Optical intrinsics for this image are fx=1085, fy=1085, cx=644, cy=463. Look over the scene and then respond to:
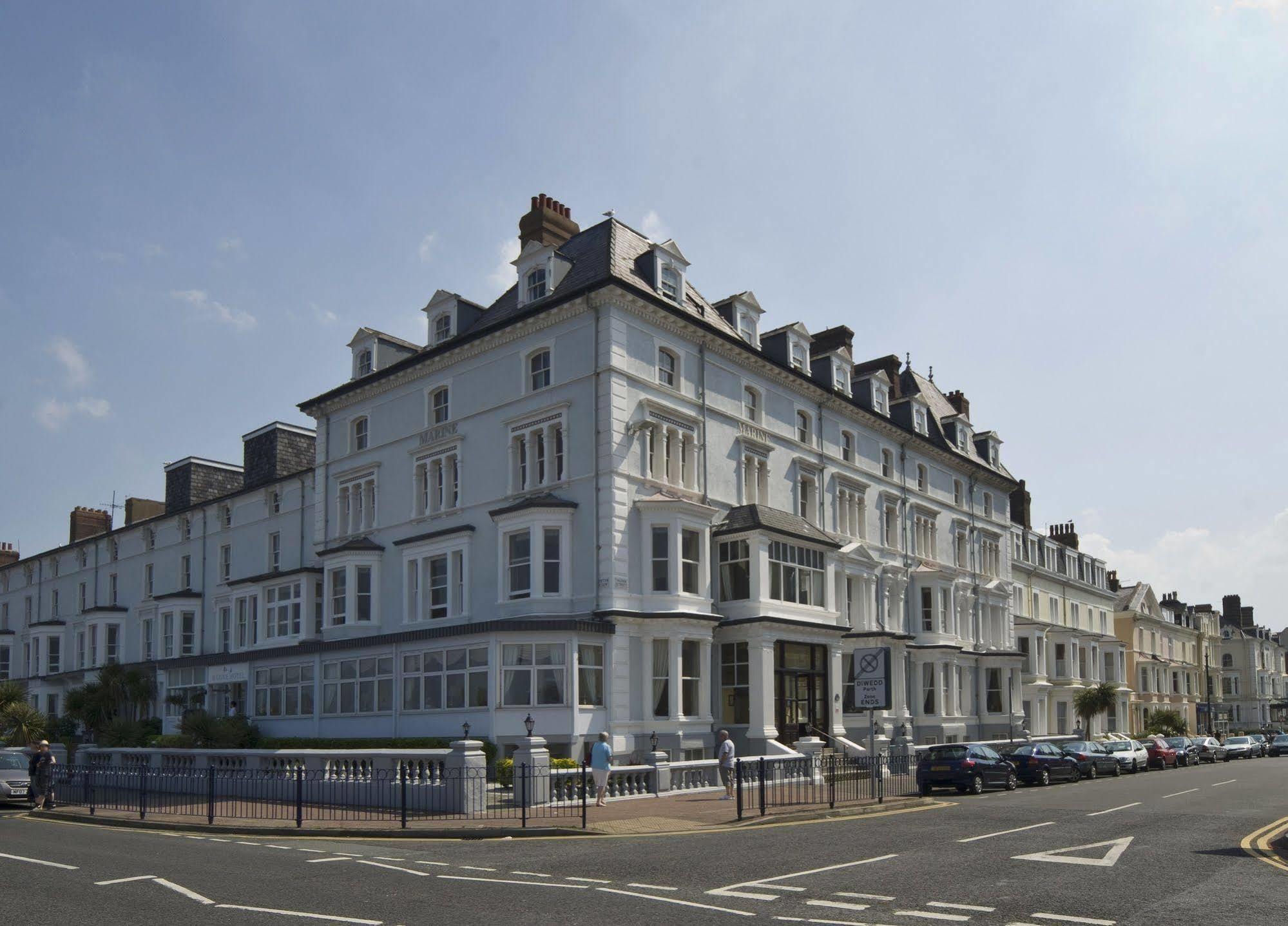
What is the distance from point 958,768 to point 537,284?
1963cm

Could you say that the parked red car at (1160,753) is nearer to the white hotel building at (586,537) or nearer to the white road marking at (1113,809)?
the white hotel building at (586,537)

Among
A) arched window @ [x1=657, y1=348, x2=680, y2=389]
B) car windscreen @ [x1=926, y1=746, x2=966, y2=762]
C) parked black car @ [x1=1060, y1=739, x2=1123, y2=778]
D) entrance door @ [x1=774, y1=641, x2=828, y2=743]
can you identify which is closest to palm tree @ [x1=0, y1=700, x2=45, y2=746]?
arched window @ [x1=657, y1=348, x2=680, y2=389]

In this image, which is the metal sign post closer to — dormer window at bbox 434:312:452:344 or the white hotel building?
the white hotel building

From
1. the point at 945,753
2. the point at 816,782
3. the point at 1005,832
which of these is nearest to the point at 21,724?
the point at 816,782

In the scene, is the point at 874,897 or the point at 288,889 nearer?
the point at 874,897

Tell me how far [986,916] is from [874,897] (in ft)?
4.86

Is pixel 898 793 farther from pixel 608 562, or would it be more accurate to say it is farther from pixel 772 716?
pixel 608 562

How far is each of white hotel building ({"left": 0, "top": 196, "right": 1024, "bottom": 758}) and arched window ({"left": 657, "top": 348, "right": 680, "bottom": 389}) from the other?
0.12 meters

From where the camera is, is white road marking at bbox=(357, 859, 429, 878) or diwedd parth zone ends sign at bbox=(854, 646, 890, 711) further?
diwedd parth zone ends sign at bbox=(854, 646, 890, 711)

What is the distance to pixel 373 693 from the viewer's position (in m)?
34.2

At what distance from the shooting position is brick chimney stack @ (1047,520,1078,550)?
249 ft

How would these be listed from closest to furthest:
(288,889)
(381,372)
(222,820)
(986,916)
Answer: (986,916)
(288,889)
(222,820)
(381,372)

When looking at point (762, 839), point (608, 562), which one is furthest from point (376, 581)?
point (762, 839)

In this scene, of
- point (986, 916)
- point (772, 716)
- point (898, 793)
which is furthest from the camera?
point (772, 716)
